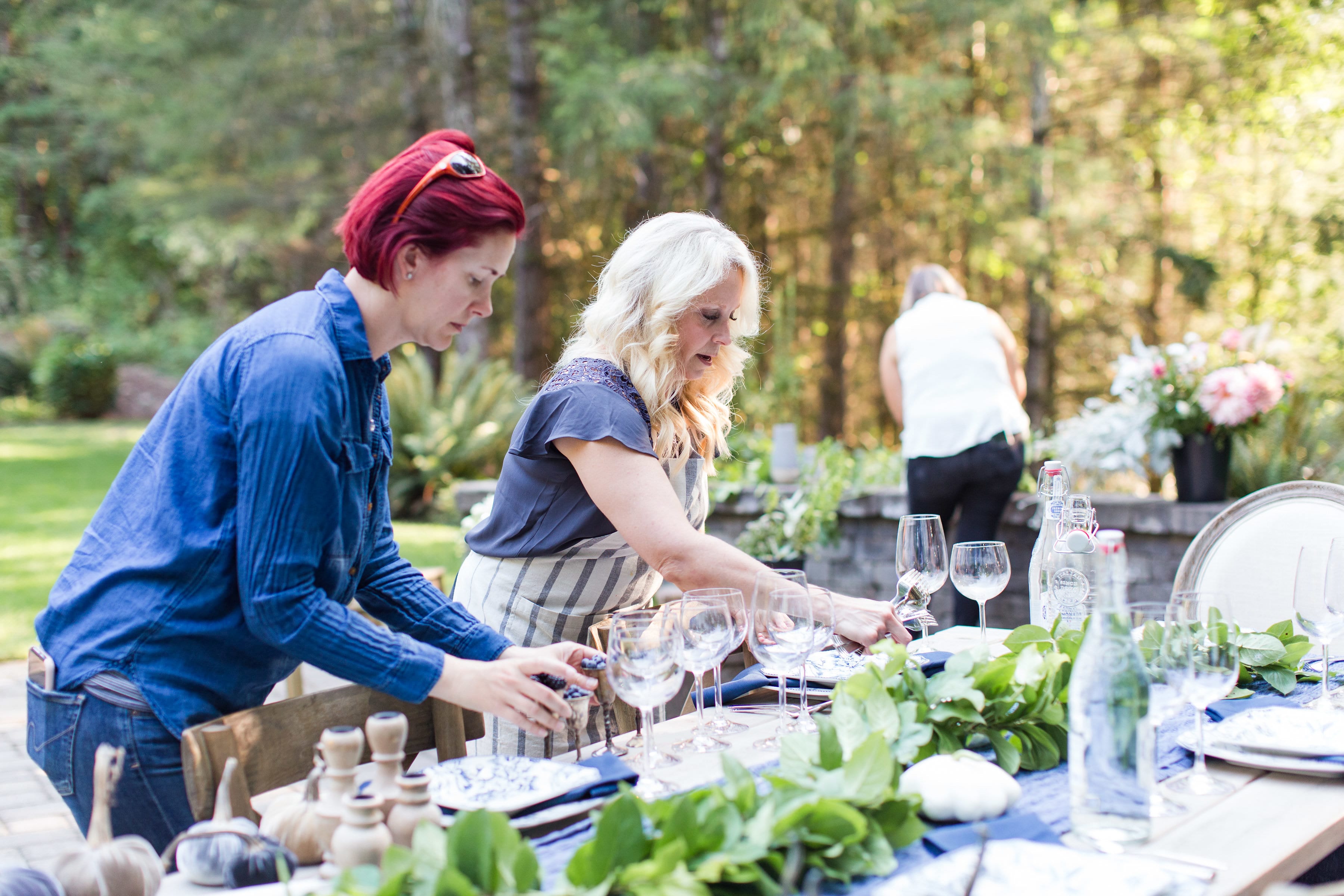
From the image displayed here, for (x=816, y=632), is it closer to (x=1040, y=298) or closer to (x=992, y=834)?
(x=992, y=834)

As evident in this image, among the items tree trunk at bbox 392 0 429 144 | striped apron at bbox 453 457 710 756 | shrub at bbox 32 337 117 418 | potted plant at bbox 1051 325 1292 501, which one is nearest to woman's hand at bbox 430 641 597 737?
striped apron at bbox 453 457 710 756

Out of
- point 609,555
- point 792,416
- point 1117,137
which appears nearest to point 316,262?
point 792,416

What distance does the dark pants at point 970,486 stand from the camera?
4.48m

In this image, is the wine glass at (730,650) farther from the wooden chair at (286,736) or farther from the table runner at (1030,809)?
the wooden chair at (286,736)

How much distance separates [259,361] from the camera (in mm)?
1374

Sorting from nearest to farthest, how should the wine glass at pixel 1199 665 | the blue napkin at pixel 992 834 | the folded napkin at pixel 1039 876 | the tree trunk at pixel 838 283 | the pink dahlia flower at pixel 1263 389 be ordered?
1. the folded napkin at pixel 1039 876
2. the blue napkin at pixel 992 834
3. the wine glass at pixel 1199 665
4. the pink dahlia flower at pixel 1263 389
5. the tree trunk at pixel 838 283

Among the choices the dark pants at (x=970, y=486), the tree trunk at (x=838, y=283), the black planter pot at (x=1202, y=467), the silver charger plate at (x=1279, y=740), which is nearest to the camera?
the silver charger plate at (x=1279, y=740)

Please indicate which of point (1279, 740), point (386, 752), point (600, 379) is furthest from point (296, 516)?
point (1279, 740)

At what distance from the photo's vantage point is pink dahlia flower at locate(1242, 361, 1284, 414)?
4.14 meters

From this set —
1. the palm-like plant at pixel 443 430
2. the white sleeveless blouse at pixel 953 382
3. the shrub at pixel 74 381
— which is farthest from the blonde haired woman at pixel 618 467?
the shrub at pixel 74 381

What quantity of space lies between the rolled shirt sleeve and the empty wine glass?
127 centimetres

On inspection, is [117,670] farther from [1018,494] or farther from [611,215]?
[611,215]

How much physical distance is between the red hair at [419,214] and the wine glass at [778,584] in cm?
63

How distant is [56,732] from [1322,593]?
181 cm
